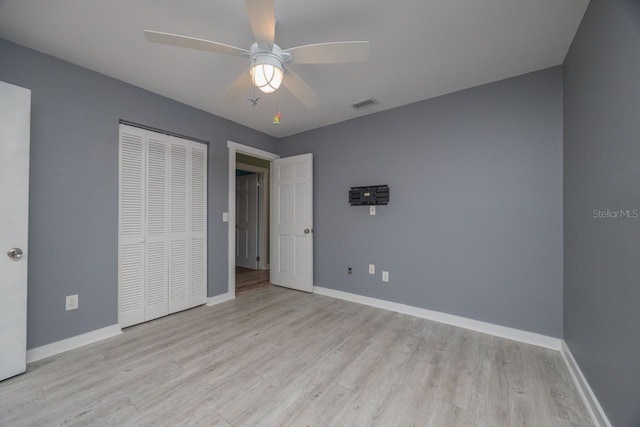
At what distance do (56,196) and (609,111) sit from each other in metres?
4.01

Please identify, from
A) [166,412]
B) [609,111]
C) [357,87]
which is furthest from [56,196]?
[609,111]

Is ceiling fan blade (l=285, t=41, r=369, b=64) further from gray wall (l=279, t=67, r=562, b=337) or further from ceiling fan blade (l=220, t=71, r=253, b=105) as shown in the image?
gray wall (l=279, t=67, r=562, b=337)

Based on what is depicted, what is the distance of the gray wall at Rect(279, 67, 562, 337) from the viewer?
228 cm

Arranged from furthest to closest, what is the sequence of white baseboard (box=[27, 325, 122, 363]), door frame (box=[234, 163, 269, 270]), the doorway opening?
door frame (box=[234, 163, 269, 270]) → the doorway opening → white baseboard (box=[27, 325, 122, 363])

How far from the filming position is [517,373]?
189 cm

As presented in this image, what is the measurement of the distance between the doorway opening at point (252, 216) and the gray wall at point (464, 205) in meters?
2.34

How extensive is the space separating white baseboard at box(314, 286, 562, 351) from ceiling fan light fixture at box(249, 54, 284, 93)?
2.81 m

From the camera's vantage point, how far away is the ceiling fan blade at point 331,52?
1.41 m

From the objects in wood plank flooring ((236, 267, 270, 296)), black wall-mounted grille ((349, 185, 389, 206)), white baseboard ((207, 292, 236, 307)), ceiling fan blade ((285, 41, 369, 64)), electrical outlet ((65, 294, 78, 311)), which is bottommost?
wood plank flooring ((236, 267, 270, 296))

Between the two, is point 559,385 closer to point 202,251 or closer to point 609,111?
point 609,111

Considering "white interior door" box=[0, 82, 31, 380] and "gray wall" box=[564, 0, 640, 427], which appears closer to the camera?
"gray wall" box=[564, 0, 640, 427]

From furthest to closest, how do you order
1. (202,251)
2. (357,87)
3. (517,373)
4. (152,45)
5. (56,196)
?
(202,251)
(357,87)
(56,196)
(152,45)
(517,373)

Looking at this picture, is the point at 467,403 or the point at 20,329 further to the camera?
the point at 20,329

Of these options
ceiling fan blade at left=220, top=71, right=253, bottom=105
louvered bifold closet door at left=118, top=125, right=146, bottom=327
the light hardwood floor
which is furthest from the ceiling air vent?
the light hardwood floor
